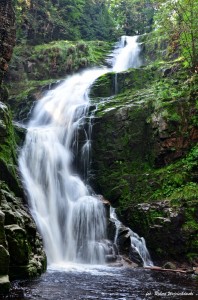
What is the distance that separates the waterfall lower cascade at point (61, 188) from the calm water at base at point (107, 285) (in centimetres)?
170

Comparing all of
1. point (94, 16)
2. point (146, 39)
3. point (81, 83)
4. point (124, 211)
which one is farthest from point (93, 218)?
point (94, 16)

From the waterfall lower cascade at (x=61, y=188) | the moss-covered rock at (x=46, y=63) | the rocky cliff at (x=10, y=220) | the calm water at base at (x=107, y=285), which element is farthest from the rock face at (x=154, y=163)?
the moss-covered rock at (x=46, y=63)

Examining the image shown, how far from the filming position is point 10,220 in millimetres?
8125

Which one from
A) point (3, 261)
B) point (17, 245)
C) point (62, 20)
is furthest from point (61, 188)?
point (62, 20)

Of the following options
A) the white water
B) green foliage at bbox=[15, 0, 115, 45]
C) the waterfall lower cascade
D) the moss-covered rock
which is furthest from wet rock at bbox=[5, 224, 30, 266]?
green foliage at bbox=[15, 0, 115, 45]

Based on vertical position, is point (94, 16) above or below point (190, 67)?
above

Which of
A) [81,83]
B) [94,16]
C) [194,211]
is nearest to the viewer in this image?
[194,211]

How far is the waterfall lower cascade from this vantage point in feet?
38.0

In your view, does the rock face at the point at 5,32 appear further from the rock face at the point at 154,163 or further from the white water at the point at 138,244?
the white water at the point at 138,244

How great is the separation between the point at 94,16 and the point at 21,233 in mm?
34294

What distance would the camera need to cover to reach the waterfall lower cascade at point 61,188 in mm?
11570

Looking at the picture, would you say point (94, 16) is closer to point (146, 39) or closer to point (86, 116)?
point (146, 39)

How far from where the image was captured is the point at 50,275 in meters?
8.42

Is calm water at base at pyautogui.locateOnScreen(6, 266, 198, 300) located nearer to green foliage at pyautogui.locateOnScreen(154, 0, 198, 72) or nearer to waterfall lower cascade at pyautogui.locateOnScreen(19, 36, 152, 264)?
waterfall lower cascade at pyautogui.locateOnScreen(19, 36, 152, 264)
